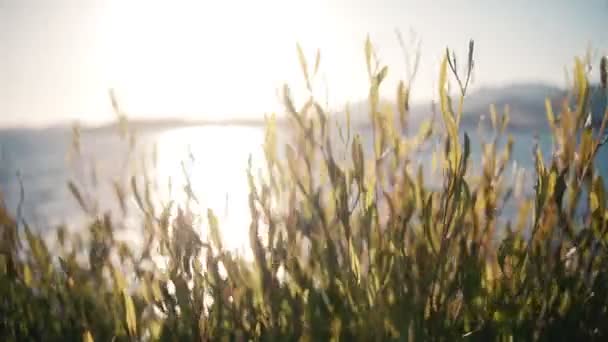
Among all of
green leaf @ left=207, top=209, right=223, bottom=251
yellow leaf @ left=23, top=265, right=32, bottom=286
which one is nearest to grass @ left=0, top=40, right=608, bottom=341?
green leaf @ left=207, top=209, right=223, bottom=251

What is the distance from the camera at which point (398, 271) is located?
1269mm

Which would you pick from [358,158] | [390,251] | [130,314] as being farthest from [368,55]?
[130,314]

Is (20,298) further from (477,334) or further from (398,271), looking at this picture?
(477,334)

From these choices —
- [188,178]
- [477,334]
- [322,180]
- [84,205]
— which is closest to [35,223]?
[84,205]

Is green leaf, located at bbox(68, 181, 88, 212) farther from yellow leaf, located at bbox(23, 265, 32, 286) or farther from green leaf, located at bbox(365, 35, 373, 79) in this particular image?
green leaf, located at bbox(365, 35, 373, 79)

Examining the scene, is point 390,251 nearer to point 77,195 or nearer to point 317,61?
point 317,61

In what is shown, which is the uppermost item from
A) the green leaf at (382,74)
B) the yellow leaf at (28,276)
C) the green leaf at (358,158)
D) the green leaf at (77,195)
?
the green leaf at (382,74)

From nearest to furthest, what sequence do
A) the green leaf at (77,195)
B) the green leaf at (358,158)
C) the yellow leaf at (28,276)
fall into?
the green leaf at (358,158)
the green leaf at (77,195)
the yellow leaf at (28,276)

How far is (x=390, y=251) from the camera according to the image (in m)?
1.28

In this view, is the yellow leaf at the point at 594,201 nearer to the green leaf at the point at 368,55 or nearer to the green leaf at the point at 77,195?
the green leaf at the point at 368,55

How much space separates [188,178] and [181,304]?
0.96 ft

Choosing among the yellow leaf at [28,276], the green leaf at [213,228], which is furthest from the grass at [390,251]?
the yellow leaf at [28,276]

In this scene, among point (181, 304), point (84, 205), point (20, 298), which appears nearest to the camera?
point (181, 304)

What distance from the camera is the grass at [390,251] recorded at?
1271 millimetres
